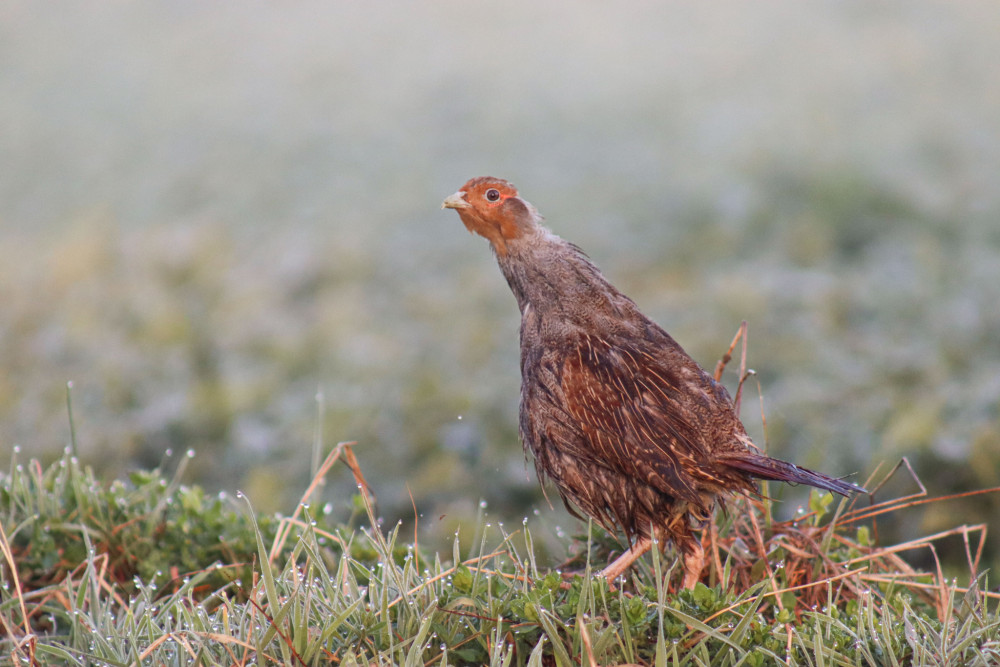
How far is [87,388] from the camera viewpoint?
224 inches

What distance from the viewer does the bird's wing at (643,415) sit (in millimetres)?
2633

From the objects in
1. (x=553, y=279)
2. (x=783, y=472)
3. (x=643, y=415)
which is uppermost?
(x=553, y=279)

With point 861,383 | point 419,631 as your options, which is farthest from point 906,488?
point 419,631

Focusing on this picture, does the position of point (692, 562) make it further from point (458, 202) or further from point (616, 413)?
point (458, 202)

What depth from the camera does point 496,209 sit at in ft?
9.67

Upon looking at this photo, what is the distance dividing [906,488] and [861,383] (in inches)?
27.2

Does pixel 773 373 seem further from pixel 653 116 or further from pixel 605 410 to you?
pixel 653 116

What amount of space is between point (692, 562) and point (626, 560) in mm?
187

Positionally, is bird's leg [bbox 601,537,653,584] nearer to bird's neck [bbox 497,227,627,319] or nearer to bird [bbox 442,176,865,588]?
bird [bbox 442,176,865,588]

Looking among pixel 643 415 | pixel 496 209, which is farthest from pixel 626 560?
pixel 496 209

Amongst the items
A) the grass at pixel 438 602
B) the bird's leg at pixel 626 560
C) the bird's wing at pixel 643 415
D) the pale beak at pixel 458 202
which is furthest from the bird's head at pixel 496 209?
the bird's leg at pixel 626 560

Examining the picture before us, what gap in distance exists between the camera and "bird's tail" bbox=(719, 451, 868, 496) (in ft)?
8.04

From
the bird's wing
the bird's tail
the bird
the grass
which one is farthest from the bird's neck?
the grass

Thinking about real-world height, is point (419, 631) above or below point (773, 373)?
below
